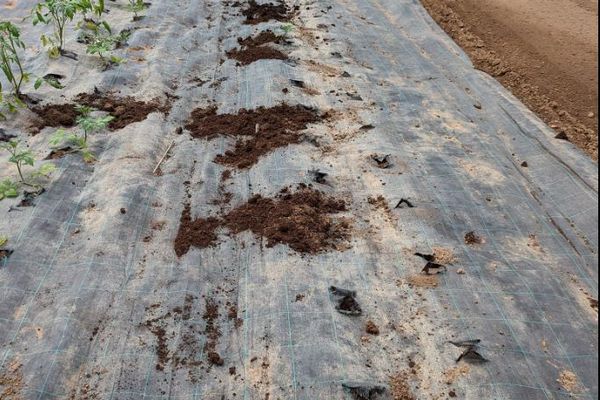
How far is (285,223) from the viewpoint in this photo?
3.60 m

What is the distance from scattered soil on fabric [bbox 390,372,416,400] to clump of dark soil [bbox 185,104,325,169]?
7.81 feet

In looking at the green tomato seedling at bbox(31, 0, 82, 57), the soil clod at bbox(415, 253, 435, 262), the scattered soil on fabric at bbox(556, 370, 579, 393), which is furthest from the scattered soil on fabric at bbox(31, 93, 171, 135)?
the scattered soil on fabric at bbox(556, 370, 579, 393)

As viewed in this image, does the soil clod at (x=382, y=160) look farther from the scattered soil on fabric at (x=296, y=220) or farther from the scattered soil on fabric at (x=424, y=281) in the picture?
the scattered soil on fabric at (x=424, y=281)

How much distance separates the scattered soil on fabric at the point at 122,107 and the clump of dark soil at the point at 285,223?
158 centimetres

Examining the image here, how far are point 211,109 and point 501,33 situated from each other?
5760 mm

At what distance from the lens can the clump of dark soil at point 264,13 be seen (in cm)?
740

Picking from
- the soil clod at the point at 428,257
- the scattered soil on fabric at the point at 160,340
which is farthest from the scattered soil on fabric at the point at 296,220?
the scattered soil on fabric at the point at 160,340

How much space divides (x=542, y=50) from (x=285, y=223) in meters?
6.23

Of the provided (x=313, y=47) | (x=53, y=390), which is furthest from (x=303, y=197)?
(x=313, y=47)

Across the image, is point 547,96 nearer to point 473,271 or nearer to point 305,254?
point 473,271

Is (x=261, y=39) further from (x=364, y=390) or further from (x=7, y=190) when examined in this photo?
(x=364, y=390)

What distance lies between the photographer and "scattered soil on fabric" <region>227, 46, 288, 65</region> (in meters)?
6.10

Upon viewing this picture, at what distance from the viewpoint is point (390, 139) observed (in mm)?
4746

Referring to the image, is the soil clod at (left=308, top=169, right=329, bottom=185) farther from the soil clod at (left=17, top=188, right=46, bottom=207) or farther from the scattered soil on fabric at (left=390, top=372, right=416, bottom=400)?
the soil clod at (left=17, top=188, right=46, bottom=207)
